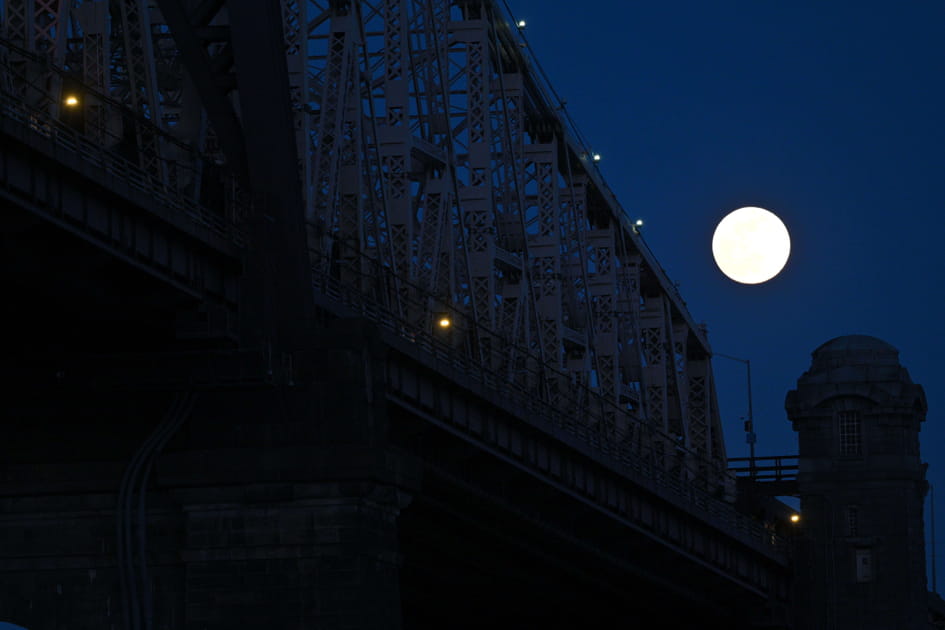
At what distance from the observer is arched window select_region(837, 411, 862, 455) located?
10312cm

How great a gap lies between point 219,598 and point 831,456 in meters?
57.8

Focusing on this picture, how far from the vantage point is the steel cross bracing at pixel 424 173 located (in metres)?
51.3

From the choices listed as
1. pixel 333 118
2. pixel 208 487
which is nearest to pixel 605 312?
pixel 333 118

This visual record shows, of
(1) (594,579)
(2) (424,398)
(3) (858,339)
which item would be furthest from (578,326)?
(2) (424,398)

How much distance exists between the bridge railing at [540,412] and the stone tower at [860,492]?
2.51 m

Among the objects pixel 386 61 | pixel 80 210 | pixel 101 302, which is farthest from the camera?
pixel 386 61

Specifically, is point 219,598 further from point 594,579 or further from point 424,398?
point 594,579

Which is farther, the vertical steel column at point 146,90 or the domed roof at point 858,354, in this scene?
the domed roof at point 858,354

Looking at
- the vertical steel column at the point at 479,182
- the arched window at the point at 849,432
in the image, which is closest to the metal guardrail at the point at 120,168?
the vertical steel column at the point at 479,182

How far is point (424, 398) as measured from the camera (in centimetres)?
6212

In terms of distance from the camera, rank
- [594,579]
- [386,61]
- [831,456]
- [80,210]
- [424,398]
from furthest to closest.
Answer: [831,456]
[594,579]
[386,61]
[424,398]
[80,210]

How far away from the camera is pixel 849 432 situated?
104 metres

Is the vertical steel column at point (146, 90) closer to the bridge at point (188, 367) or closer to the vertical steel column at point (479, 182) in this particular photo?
the bridge at point (188, 367)

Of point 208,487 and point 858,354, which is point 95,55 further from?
point 858,354
